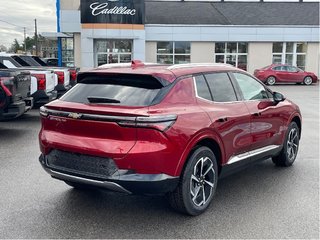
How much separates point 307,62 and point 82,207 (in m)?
29.0

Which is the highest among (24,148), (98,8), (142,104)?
(98,8)

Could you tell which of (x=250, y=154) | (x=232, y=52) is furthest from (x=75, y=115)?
(x=232, y=52)

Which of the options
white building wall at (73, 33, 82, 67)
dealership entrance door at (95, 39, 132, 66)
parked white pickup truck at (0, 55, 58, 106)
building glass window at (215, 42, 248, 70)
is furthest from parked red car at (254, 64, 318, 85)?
parked white pickup truck at (0, 55, 58, 106)

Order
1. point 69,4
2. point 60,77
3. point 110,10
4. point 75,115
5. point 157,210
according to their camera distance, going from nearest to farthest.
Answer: point 75,115 < point 157,210 < point 60,77 < point 110,10 < point 69,4

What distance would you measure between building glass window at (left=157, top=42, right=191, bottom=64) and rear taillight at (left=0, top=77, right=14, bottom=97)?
21.5m

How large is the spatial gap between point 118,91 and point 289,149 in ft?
11.5

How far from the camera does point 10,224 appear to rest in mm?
3938

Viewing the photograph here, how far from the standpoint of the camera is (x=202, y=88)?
448 centimetres

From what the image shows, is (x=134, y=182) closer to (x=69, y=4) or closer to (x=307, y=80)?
(x=307, y=80)

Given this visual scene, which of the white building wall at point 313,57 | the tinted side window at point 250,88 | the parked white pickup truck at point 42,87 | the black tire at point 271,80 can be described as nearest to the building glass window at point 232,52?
the black tire at point 271,80

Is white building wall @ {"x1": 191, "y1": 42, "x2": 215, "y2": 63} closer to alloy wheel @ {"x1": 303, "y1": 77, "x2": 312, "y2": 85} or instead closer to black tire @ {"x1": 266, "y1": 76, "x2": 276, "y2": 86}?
black tire @ {"x1": 266, "y1": 76, "x2": 276, "y2": 86}

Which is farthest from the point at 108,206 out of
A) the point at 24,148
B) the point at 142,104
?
the point at 24,148

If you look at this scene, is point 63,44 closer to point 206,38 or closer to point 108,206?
point 206,38

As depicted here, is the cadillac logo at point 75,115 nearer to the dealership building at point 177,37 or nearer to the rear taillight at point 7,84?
the rear taillight at point 7,84
